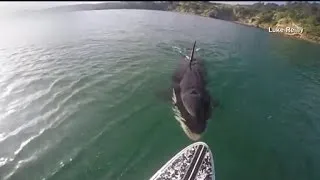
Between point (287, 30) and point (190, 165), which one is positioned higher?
point (287, 30)

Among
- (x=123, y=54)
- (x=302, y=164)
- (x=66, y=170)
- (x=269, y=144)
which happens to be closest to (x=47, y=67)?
(x=123, y=54)

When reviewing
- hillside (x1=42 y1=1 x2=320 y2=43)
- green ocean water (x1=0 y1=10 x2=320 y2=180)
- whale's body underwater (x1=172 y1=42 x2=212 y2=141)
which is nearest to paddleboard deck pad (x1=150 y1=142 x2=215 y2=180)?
green ocean water (x1=0 y1=10 x2=320 y2=180)

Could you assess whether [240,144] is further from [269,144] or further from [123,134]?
[123,134]

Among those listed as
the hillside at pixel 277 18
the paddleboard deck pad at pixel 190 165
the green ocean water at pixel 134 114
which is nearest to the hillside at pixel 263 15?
Result: the hillside at pixel 277 18

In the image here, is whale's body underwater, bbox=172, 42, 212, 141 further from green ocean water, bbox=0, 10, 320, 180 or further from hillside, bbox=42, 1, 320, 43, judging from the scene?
hillside, bbox=42, 1, 320, 43

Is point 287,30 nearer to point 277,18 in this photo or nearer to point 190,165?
point 277,18

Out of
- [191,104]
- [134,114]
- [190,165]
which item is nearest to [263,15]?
[191,104]
